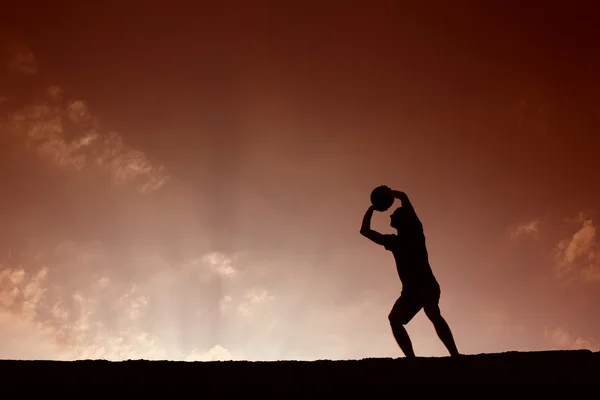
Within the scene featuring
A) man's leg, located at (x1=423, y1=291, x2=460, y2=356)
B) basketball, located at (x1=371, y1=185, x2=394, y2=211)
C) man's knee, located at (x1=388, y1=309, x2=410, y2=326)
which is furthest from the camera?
basketball, located at (x1=371, y1=185, x2=394, y2=211)

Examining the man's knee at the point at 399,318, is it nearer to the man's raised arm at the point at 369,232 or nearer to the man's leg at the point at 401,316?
the man's leg at the point at 401,316

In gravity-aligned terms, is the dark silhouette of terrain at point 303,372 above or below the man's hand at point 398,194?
below

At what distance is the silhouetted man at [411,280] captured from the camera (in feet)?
20.0

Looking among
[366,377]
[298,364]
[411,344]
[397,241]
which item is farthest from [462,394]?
[397,241]

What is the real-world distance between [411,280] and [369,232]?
0.83 metres

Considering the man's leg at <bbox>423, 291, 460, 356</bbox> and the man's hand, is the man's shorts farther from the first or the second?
the man's hand

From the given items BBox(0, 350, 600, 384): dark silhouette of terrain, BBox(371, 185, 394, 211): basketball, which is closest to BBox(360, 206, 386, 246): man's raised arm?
BBox(371, 185, 394, 211): basketball

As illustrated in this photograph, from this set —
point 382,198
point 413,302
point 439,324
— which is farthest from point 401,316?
point 382,198

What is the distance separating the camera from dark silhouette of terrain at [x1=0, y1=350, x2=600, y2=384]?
12.7 ft

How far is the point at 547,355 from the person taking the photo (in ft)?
13.9

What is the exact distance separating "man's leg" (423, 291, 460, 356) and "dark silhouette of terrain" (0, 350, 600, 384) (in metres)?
1.82

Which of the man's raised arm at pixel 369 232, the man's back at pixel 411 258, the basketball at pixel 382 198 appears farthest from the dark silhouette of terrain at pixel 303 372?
the basketball at pixel 382 198

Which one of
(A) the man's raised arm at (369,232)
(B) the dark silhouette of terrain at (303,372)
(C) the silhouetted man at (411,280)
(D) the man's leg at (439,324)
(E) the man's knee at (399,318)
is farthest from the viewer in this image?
(A) the man's raised arm at (369,232)

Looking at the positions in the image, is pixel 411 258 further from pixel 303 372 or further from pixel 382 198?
pixel 303 372
